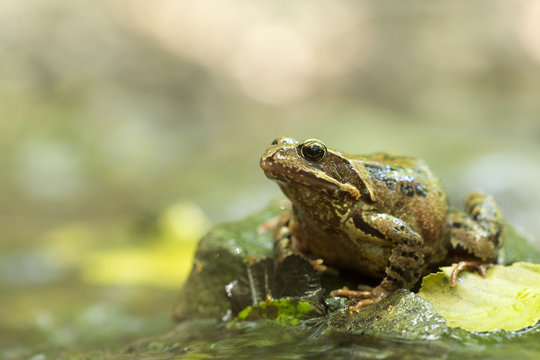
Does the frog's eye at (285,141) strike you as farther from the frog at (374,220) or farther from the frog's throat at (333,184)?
the frog's throat at (333,184)

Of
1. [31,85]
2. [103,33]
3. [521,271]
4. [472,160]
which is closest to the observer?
[521,271]

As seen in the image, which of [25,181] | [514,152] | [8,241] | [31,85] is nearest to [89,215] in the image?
[8,241]

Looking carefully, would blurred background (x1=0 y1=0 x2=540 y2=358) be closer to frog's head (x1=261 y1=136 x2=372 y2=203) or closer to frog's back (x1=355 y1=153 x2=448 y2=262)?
frog's head (x1=261 y1=136 x2=372 y2=203)

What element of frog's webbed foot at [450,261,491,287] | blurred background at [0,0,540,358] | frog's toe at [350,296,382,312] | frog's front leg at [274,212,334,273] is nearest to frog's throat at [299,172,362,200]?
frog's front leg at [274,212,334,273]

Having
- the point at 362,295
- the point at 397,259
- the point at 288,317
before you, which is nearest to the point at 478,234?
the point at 397,259

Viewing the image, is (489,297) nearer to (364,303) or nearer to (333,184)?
(364,303)

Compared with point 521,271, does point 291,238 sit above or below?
above

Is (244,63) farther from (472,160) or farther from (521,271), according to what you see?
(521,271)
